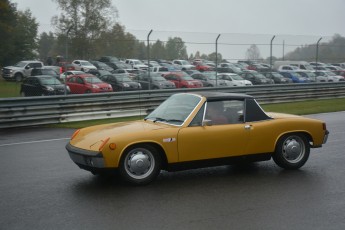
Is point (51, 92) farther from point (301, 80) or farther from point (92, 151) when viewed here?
point (301, 80)

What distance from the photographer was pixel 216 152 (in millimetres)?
7230

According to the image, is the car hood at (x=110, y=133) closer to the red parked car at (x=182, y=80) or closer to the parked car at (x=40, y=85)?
the parked car at (x=40, y=85)

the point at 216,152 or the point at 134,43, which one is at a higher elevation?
the point at 134,43

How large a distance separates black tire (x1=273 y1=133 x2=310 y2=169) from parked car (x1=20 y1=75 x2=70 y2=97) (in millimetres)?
11220

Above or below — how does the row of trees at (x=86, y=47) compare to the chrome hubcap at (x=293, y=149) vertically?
above

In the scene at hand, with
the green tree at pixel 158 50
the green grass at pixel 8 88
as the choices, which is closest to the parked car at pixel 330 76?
the green tree at pixel 158 50

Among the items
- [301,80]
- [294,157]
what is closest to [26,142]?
[294,157]

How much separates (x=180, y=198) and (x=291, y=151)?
260cm

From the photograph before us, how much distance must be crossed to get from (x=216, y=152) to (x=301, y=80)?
79.7 feet

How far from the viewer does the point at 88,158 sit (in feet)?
21.8

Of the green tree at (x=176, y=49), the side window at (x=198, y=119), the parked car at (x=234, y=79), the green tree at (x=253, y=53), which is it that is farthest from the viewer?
the parked car at (x=234, y=79)

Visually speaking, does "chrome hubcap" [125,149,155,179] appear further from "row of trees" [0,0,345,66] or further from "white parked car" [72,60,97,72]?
"white parked car" [72,60,97,72]

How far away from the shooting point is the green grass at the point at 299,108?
14807 mm

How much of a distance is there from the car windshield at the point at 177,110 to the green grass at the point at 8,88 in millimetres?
10291
